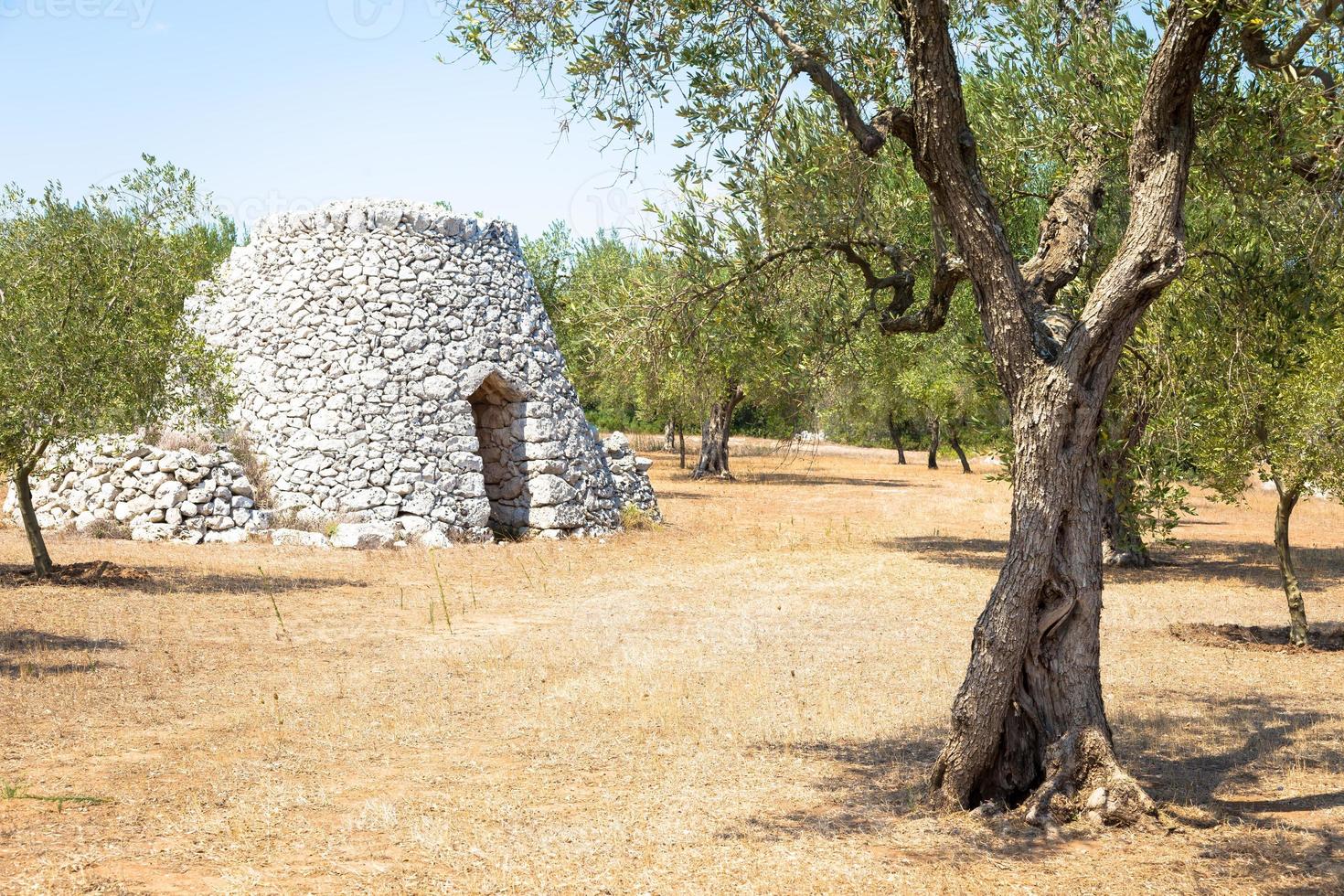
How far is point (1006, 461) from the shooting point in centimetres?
1611

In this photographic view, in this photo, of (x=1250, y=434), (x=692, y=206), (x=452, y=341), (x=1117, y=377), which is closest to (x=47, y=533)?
(x=452, y=341)

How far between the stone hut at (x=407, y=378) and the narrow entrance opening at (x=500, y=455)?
0.03 m

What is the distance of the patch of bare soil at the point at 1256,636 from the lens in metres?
11.6

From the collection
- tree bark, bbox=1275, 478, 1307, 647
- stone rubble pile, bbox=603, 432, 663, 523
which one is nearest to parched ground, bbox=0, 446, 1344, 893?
tree bark, bbox=1275, 478, 1307, 647

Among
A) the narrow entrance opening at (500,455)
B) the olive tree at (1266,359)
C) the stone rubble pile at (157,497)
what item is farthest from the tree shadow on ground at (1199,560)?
the stone rubble pile at (157,497)

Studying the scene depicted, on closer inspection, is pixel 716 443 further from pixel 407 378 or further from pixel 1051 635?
pixel 1051 635

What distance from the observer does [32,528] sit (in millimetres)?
13766

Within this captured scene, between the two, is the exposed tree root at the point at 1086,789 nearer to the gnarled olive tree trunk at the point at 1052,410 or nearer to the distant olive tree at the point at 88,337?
the gnarled olive tree trunk at the point at 1052,410

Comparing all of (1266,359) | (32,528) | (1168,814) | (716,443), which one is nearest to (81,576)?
(32,528)

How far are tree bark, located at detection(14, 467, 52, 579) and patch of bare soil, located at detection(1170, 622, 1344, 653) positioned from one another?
44.3 feet

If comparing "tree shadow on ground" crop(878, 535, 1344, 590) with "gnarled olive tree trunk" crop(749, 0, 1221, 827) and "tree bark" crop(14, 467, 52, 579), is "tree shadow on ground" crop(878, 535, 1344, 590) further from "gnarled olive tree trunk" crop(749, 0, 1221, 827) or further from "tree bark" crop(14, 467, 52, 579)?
"tree bark" crop(14, 467, 52, 579)

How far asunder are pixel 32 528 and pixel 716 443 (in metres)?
24.7

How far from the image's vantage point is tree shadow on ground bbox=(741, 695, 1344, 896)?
18.6 ft

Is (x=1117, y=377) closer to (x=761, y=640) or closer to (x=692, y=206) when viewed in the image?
(x=761, y=640)
